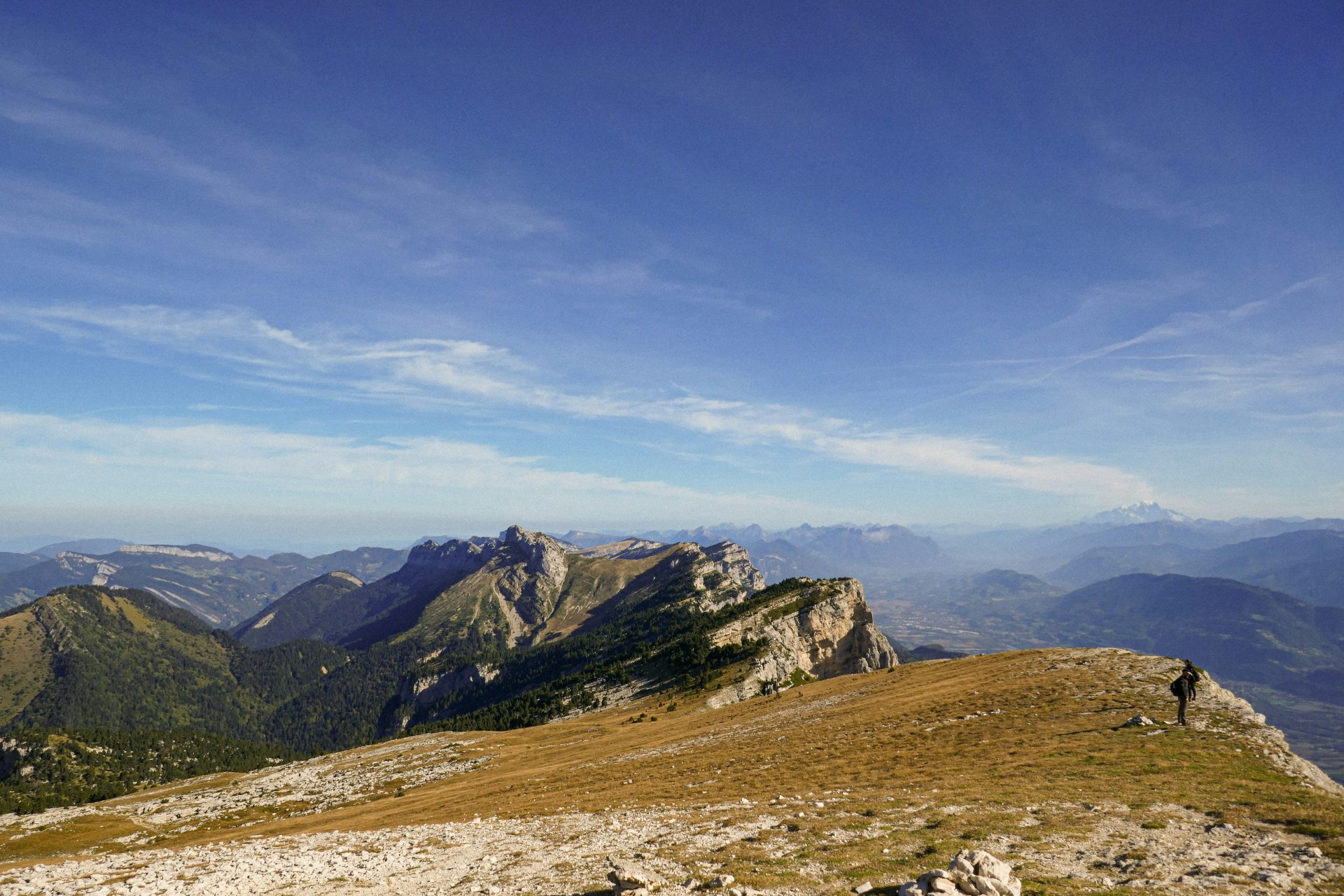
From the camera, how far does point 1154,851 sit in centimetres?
2055

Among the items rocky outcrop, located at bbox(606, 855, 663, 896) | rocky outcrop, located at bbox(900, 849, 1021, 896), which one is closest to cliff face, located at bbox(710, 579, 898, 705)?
rocky outcrop, located at bbox(606, 855, 663, 896)

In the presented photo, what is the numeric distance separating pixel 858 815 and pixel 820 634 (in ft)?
416

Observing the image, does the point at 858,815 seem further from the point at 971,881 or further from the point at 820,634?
the point at 820,634

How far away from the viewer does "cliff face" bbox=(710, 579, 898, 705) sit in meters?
140

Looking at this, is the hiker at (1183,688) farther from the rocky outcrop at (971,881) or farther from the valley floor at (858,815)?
the rocky outcrop at (971,881)

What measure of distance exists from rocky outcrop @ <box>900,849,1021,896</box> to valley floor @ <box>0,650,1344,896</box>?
59.4 inches

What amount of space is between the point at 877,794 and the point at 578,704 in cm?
13430

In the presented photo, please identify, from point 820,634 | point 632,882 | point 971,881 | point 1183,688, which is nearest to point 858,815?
point 971,881

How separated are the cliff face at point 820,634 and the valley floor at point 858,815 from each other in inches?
2840

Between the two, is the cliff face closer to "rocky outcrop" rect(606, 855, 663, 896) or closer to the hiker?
the hiker

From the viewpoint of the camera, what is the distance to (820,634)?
147500mm

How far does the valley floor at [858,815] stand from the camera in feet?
68.0

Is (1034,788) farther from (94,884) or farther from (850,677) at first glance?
(850,677)

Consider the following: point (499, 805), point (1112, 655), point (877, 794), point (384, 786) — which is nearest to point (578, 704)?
point (384, 786)
